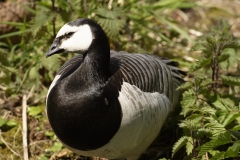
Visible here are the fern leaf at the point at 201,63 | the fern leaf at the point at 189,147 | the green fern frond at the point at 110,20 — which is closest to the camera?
the fern leaf at the point at 189,147

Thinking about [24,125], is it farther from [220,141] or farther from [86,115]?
[220,141]

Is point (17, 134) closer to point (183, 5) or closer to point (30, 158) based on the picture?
point (30, 158)

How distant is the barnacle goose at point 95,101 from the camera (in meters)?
3.52

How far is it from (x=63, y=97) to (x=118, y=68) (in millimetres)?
571

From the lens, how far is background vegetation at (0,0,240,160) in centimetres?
394

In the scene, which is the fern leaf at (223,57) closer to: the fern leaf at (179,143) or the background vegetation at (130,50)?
the background vegetation at (130,50)

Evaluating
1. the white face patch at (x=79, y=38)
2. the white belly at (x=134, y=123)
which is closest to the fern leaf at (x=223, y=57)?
the white belly at (x=134, y=123)

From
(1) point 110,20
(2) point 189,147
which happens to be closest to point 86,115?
(2) point 189,147

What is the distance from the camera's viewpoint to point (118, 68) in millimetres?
3910

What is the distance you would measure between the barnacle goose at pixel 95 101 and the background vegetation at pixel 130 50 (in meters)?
0.36

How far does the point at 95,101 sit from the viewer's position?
11.6ft

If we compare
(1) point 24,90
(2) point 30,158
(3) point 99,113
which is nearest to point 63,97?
(3) point 99,113

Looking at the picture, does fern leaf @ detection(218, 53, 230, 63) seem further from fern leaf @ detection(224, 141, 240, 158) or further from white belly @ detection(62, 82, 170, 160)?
fern leaf @ detection(224, 141, 240, 158)

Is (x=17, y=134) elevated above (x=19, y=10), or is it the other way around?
(x=19, y=10)
